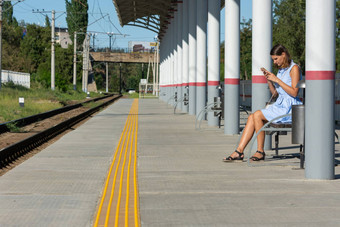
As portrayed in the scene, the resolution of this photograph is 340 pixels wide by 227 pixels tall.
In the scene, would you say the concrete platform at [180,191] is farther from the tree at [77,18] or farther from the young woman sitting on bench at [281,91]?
the tree at [77,18]

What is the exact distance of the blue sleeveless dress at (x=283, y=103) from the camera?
34.0 feet

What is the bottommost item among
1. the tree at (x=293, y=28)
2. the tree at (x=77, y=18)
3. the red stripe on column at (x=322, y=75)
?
the red stripe on column at (x=322, y=75)

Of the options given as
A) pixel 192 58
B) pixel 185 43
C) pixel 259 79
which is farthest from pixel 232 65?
pixel 185 43

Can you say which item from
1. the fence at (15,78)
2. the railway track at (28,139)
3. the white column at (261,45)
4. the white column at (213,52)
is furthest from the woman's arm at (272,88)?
the fence at (15,78)

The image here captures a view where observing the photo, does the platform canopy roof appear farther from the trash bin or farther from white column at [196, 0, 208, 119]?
the trash bin

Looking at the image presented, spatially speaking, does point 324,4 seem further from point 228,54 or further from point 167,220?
point 228,54

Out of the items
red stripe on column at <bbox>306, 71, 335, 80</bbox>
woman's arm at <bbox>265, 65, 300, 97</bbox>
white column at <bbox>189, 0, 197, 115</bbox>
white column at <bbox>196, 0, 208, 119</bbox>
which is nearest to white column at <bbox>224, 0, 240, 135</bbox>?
woman's arm at <bbox>265, 65, 300, 97</bbox>

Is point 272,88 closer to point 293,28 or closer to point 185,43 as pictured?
point 185,43

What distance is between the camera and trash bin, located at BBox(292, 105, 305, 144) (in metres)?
9.40

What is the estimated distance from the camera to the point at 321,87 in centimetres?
877

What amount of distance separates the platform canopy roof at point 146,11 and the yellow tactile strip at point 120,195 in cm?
2530

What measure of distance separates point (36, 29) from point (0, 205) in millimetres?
113948

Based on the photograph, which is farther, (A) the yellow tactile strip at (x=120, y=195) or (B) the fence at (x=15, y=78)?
(B) the fence at (x=15, y=78)

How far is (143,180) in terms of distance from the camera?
8.85 meters
